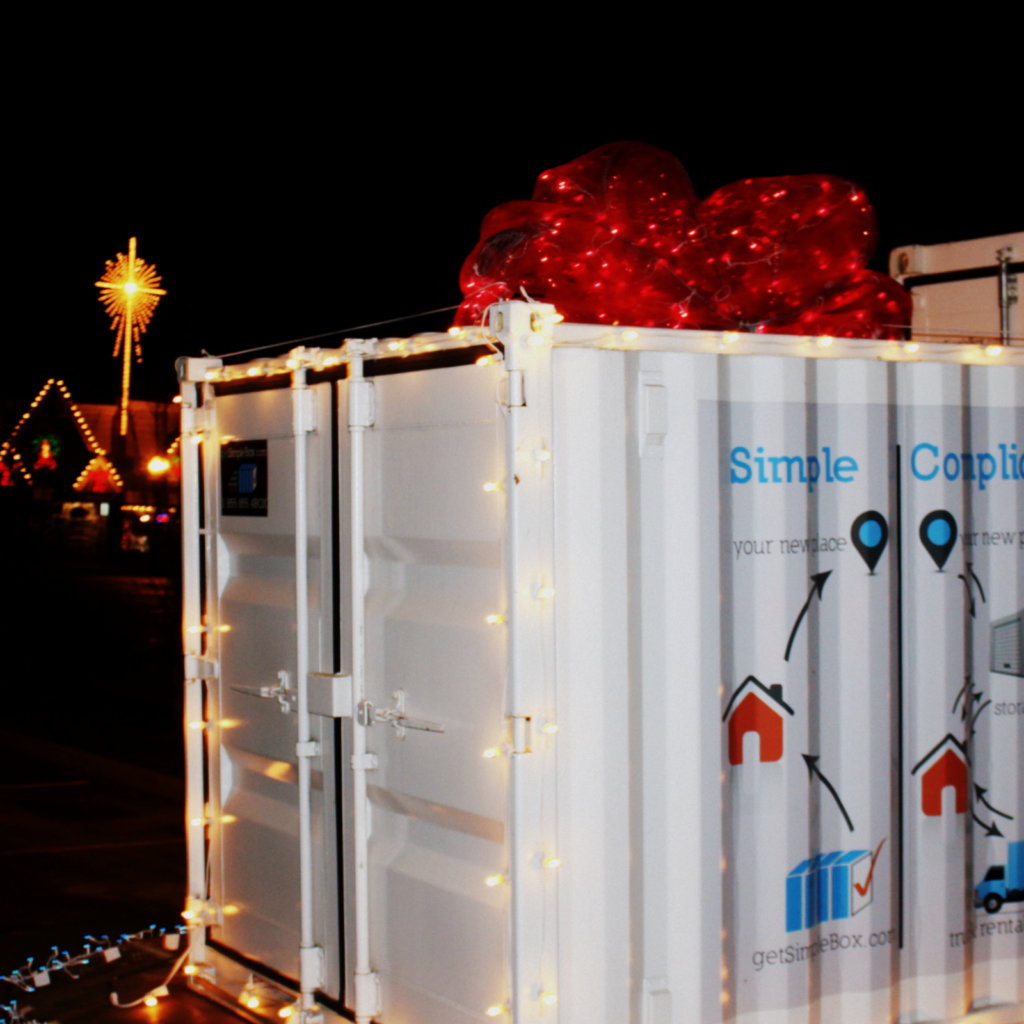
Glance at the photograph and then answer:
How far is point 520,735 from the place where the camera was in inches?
161

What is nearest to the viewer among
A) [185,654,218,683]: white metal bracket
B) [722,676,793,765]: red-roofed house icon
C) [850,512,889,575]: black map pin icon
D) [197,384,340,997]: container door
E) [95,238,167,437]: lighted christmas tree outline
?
[722,676,793,765]: red-roofed house icon

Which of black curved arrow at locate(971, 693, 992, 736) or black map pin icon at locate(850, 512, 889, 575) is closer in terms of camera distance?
black map pin icon at locate(850, 512, 889, 575)

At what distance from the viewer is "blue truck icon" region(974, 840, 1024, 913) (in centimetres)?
504

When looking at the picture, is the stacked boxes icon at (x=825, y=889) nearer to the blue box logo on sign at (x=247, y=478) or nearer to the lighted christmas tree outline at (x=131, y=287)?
the blue box logo on sign at (x=247, y=478)

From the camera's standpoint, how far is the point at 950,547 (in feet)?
16.3

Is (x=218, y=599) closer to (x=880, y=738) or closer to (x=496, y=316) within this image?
(x=496, y=316)

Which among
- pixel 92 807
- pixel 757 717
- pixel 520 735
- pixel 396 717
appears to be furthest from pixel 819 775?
pixel 92 807

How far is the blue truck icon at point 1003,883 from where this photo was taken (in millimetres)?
5039

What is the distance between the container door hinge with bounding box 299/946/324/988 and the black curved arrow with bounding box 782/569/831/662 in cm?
194

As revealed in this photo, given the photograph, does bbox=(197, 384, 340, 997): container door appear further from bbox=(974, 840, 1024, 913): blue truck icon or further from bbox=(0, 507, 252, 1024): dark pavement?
bbox=(974, 840, 1024, 913): blue truck icon

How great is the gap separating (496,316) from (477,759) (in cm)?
131

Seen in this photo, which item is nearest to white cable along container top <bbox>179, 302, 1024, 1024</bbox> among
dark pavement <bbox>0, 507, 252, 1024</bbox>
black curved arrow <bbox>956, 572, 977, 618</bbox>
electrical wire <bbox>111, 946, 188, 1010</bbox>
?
black curved arrow <bbox>956, 572, 977, 618</bbox>

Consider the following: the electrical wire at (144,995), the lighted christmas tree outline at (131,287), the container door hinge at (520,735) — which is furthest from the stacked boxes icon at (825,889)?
the lighted christmas tree outline at (131,287)

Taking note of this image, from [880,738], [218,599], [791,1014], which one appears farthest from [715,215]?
[791,1014]
